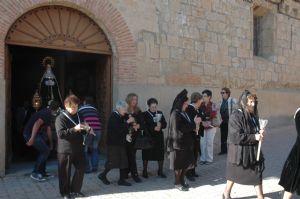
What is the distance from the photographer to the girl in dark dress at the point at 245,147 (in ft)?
18.3

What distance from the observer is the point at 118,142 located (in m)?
6.89

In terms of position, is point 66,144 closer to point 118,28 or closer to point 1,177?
point 1,177

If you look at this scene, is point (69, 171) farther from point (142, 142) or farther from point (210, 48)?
point (210, 48)

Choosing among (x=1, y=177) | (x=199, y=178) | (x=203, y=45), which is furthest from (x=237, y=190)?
(x=203, y=45)

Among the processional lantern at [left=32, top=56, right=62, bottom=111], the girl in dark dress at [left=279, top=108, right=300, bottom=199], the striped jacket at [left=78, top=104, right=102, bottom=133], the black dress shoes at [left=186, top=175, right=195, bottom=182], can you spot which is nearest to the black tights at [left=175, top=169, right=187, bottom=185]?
the black dress shoes at [left=186, top=175, right=195, bottom=182]

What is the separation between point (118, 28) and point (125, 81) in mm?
1166

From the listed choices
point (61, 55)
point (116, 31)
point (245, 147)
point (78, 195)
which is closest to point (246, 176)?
point (245, 147)

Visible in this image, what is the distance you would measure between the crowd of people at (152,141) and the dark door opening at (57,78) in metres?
1.52

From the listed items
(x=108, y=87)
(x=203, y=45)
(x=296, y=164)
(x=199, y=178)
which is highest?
(x=203, y=45)

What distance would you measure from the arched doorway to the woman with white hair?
2.23 meters

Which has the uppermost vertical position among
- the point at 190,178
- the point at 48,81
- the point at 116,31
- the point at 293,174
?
the point at 116,31

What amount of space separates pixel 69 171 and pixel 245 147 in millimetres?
2585

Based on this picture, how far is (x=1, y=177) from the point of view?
24.1 feet

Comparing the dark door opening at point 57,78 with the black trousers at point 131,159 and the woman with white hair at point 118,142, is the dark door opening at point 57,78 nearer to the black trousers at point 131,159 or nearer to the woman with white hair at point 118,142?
the black trousers at point 131,159
